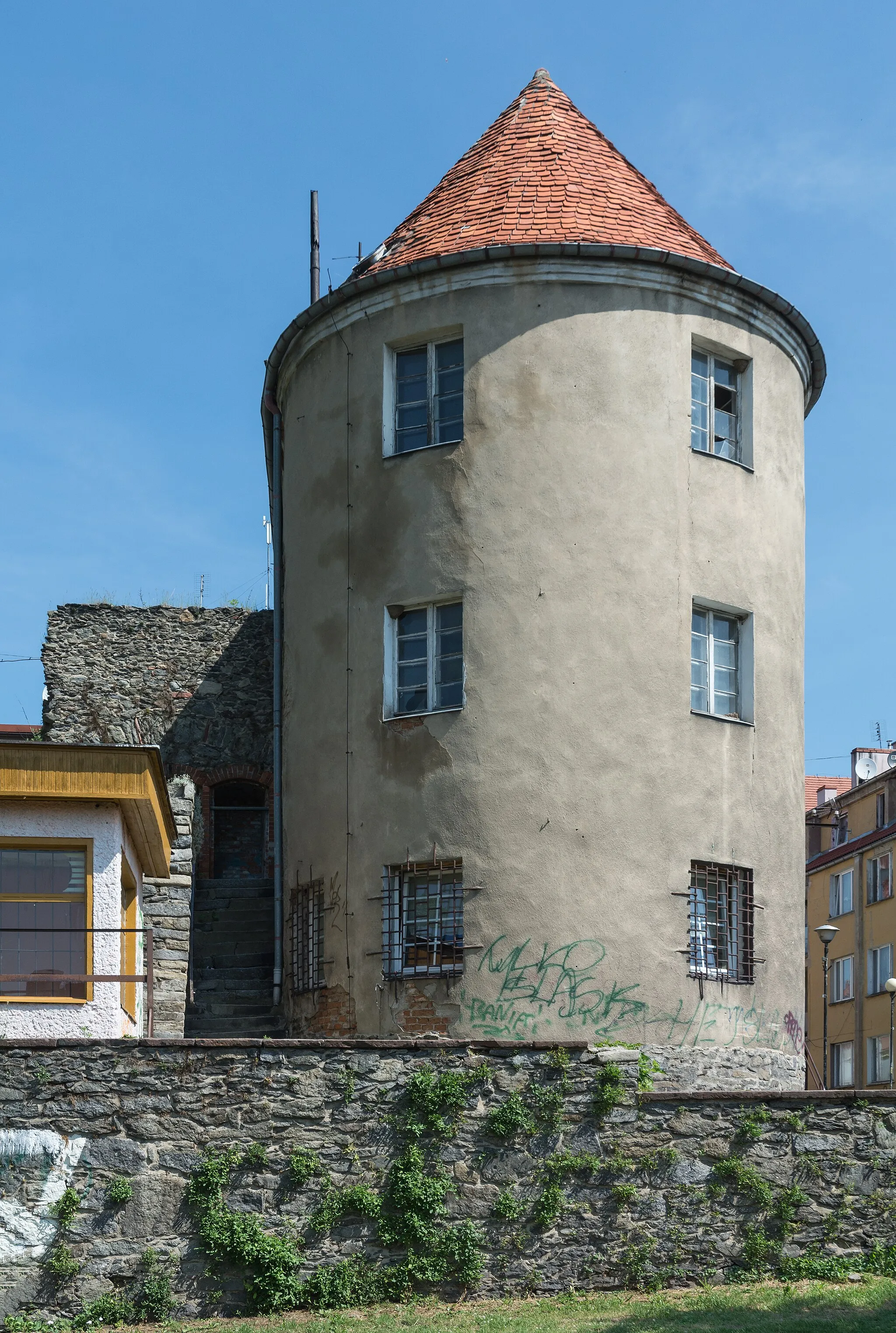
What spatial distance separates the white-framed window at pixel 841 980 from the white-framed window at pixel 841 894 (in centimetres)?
140

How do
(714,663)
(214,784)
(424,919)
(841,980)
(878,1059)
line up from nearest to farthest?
(424,919), (714,663), (214,784), (878,1059), (841,980)

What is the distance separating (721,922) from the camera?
2042 centimetres

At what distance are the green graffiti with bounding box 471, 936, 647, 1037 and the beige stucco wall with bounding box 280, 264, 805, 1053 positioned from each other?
0.03m

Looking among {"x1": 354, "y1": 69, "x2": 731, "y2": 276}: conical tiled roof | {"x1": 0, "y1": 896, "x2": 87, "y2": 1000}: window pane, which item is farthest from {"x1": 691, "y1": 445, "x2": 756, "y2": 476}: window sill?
{"x1": 0, "y1": 896, "x2": 87, "y2": 1000}: window pane

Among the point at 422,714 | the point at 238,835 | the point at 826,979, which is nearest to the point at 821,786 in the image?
the point at 826,979

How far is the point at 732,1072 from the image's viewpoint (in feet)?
64.6

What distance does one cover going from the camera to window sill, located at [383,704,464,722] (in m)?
20.2

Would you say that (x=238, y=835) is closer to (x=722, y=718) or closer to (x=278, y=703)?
(x=278, y=703)

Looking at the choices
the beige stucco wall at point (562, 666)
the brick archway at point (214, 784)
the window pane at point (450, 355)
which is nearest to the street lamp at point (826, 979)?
the beige stucco wall at point (562, 666)

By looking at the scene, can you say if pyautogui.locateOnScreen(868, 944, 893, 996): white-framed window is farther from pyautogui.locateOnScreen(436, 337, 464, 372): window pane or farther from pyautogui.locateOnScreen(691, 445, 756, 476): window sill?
pyautogui.locateOnScreen(436, 337, 464, 372): window pane

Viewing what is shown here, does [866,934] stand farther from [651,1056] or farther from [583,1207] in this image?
[583,1207]

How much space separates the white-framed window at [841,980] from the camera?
49.3m

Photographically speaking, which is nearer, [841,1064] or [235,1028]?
[235,1028]

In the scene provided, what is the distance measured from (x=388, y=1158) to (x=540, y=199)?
1270 centimetres
